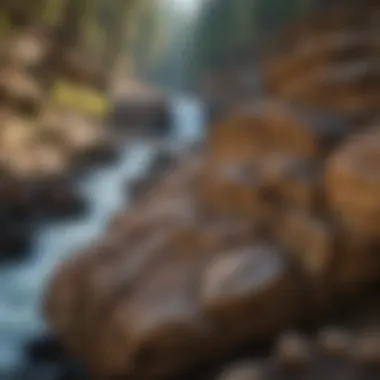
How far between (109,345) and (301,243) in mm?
1492

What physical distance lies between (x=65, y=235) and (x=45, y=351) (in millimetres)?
2991

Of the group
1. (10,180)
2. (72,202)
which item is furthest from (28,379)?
(10,180)

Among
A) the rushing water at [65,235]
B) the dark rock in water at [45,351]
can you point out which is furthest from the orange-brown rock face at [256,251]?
the rushing water at [65,235]

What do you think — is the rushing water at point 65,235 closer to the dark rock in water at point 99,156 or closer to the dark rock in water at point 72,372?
the dark rock in water at point 99,156

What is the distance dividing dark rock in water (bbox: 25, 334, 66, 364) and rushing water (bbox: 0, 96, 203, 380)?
121 millimetres

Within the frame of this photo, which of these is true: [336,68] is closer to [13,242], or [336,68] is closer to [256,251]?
[256,251]

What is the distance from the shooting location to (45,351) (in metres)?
5.22

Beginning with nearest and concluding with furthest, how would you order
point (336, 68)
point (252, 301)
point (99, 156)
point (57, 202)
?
point (252, 301)
point (336, 68)
point (57, 202)
point (99, 156)

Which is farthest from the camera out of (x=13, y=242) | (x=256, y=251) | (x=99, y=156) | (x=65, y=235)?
(x=99, y=156)

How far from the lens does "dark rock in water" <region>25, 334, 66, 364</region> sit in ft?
16.8

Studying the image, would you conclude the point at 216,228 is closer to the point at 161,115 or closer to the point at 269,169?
the point at 269,169

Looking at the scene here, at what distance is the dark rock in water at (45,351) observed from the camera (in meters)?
5.11

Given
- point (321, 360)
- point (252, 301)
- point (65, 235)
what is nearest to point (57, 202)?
point (65, 235)

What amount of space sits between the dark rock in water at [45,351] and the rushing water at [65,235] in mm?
121
